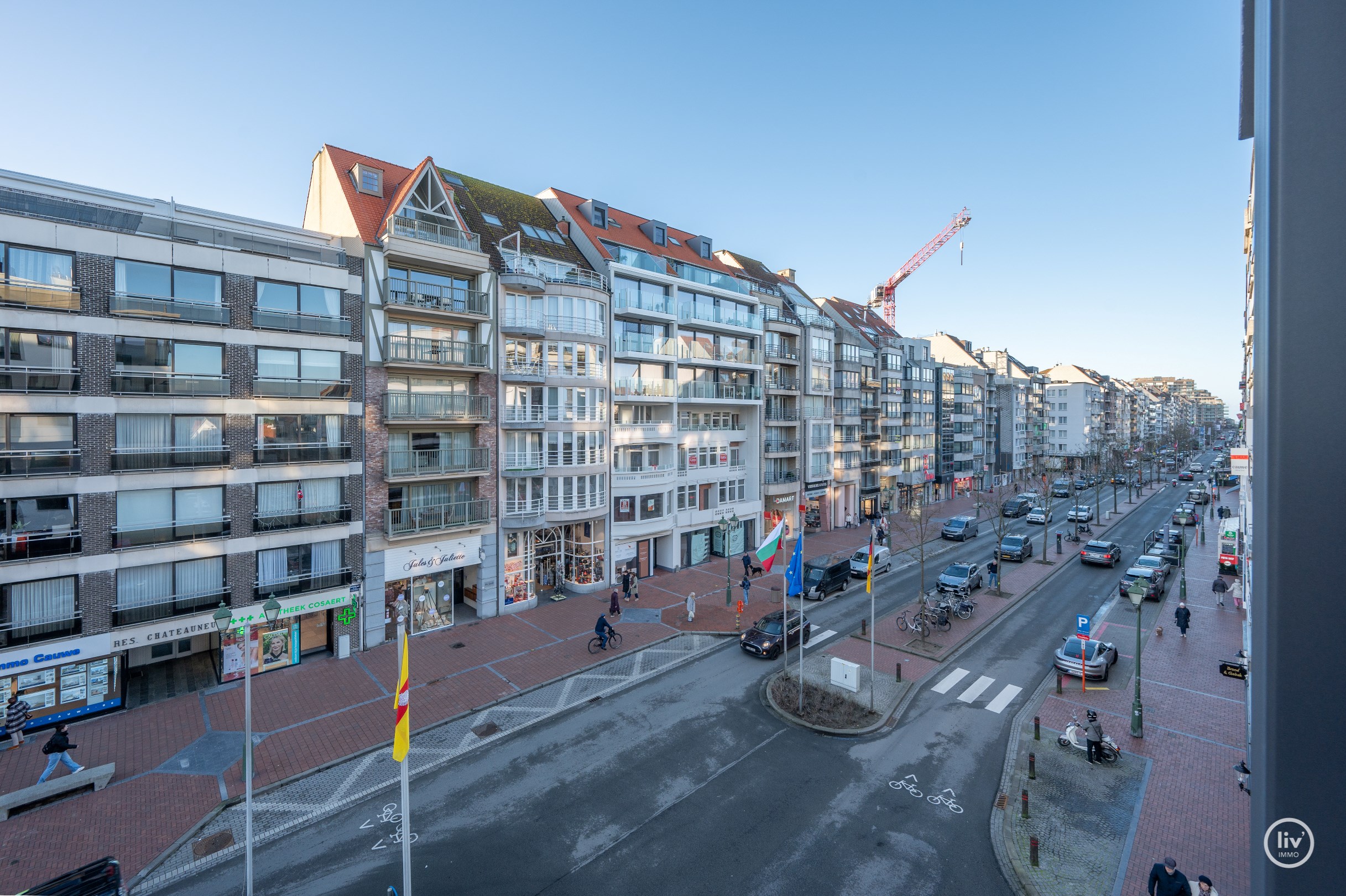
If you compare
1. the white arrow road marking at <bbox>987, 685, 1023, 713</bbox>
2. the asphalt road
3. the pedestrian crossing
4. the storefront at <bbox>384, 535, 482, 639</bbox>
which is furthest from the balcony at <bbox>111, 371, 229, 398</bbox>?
the white arrow road marking at <bbox>987, 685, 1023, 713</bbox>

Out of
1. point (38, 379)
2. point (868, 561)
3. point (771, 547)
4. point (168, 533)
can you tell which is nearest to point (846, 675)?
point (771, 547)

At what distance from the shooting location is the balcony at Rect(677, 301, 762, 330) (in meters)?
37.8

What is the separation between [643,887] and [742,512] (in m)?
30.2

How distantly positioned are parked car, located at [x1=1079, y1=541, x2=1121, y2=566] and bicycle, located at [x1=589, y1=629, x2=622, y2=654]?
31890 millimetres

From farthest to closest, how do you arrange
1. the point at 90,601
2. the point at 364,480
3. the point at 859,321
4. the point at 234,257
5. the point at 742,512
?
the point at 859,321 → the point at 742,512 → the point at 364,480 → the point at 234,257 → the point at 90,601

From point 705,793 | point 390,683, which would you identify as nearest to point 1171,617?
point 705,793

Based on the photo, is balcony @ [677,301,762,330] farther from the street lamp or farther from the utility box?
the street lamp

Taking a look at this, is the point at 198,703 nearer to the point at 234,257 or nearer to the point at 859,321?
the point at 234,257

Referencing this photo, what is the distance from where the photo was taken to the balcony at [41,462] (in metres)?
18.1

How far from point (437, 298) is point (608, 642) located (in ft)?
54.0

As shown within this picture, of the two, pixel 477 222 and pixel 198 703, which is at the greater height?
pixel 477 222

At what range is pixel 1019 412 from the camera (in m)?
89.6

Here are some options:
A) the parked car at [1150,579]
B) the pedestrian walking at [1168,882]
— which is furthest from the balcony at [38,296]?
the parked car at [1150,579]

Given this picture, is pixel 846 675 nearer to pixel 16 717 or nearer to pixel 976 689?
pixel 976 689
